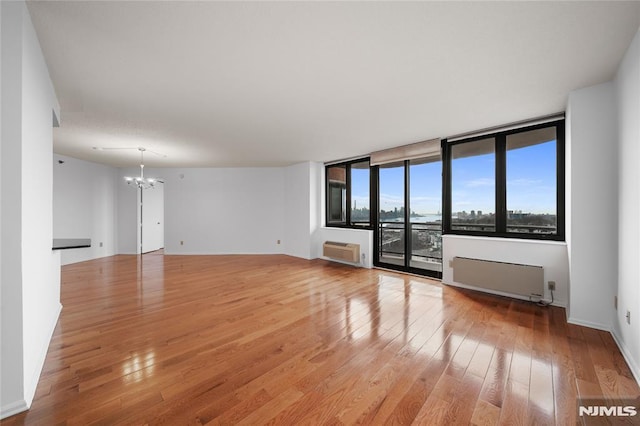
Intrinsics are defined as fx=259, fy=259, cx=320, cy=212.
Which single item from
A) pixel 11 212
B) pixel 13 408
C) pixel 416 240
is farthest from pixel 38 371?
pixel 416 240

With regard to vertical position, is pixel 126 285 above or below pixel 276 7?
below

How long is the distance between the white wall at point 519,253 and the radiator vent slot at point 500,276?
3.6 inches

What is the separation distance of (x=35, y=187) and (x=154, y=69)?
1250 millimetres

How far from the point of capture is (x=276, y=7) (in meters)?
1.52

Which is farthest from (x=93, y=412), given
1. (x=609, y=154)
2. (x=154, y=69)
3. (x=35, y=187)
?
(x=609, y=154)

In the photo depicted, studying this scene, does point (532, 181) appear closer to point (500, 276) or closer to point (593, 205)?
point (593, 205)

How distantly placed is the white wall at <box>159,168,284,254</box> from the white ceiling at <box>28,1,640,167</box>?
11.9ft

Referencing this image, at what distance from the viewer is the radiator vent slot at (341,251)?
544 centimetres

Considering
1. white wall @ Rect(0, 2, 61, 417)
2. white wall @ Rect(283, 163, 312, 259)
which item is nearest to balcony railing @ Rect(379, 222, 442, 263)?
white wall @ Rect(283, 163, 312, 259)

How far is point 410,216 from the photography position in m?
5.00

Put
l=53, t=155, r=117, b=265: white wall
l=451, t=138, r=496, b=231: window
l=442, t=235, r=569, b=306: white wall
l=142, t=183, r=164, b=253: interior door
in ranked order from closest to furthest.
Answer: l=442, t=235, r=569, b=306: white wall < l=451, t=138, r=496, b=231: window < l=53, t=155, r=117, b=265: white wall < l=142, t=183, r=164, b=253: interior door

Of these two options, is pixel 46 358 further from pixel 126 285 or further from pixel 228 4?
pixel 228 4

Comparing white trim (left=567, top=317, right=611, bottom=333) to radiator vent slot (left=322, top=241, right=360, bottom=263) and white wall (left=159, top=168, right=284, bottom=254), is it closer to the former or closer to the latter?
radiator vent slot (left=322, top=241, right=360, bottom=263)

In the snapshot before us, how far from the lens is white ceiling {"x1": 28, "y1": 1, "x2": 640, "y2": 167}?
158cm
